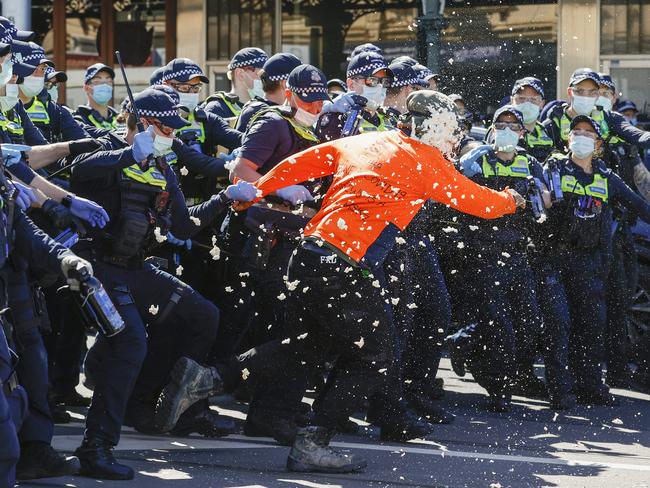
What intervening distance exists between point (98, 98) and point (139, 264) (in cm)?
380

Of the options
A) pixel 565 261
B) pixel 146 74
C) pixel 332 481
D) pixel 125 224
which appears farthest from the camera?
pixel 146 74

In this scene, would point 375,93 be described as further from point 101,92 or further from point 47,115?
point 101,92

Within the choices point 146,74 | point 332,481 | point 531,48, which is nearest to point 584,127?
point 332,481

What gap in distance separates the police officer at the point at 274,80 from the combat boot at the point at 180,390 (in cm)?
210

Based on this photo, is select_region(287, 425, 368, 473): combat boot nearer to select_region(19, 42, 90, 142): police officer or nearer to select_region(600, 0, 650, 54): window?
select_region(19, 42, 90, 142): police officer

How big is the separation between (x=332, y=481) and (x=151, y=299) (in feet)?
4.64

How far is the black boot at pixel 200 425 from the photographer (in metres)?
8.26

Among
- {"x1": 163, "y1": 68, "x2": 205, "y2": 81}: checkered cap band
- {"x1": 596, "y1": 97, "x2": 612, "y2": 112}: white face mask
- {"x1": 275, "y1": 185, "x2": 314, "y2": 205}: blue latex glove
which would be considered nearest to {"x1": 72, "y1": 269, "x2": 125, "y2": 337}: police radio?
{"x1": 275, "y1": 185, "x2": 314, "y2": 205}: blue latex glove

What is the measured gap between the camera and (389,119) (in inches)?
376

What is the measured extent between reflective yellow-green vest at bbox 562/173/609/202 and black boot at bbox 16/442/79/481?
4.59m

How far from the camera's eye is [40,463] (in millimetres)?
6738

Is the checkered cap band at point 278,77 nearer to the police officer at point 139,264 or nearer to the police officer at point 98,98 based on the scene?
the police officer at point 139,264

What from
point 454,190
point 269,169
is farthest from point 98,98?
point 454,190

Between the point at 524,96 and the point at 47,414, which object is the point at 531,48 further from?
the point at 47,414
